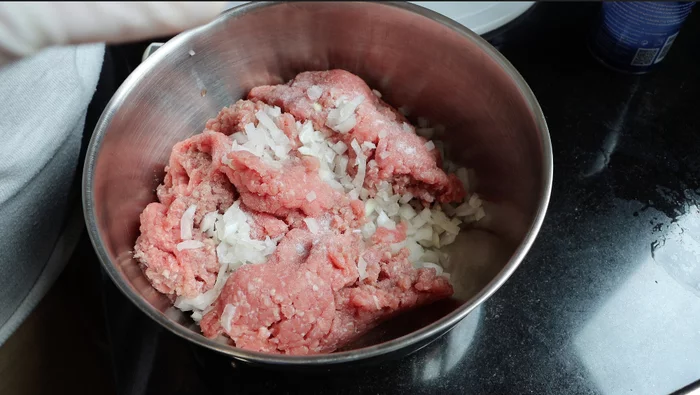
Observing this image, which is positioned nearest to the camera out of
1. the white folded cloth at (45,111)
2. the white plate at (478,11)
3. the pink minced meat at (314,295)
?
the white folded cloth at (45,111)

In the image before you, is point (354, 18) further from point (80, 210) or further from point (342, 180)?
point (80, 210)

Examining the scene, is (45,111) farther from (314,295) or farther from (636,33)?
(636,33)

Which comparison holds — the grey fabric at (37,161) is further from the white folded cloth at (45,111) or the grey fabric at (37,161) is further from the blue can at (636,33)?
the blue can at (636,33)

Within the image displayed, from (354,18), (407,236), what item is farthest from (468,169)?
(354,18)

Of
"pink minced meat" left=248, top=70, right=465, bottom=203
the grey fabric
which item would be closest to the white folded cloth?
the grey fabric

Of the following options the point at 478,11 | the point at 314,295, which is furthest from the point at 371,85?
the point at 314,295

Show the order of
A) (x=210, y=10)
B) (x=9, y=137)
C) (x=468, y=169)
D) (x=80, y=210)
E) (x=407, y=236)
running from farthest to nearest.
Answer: (x=80, y=210)
(x=468, y=169)
(x=407, y=236)
(x=9, y=137)
(x=210, y=10)

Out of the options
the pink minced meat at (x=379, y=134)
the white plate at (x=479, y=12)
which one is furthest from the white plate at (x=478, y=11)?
the pink minced meat at (x=379, y=134)
